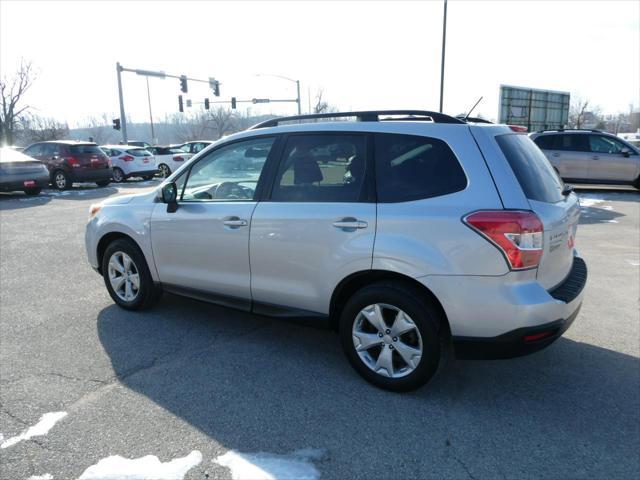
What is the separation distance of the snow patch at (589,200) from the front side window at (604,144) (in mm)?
1762

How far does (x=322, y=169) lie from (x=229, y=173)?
38.1 inches

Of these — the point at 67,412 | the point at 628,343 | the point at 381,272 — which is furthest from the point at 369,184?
the point at 628,343

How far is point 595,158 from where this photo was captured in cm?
1454

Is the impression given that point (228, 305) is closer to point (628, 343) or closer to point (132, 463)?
point (132, 463)

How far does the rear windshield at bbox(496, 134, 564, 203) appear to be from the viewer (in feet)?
10.1

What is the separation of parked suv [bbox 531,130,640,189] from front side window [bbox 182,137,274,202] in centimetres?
1279

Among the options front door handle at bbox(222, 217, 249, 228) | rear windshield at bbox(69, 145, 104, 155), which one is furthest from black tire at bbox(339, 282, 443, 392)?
rear windshield at bbox(69, 145, 104, 155)

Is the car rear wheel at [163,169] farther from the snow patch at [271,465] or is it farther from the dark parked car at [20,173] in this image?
the snow patch at [271,465]

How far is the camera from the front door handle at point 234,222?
3822 millimetres

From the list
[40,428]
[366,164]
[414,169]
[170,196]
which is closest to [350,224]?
[366,164]

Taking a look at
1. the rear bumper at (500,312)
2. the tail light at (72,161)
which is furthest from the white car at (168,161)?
the rear bumper at (500,312)

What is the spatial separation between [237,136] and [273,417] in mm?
2290

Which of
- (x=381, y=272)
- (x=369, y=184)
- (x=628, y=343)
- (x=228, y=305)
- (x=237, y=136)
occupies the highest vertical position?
(x=237, y=136)

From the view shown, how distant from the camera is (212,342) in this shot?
4176 mm
